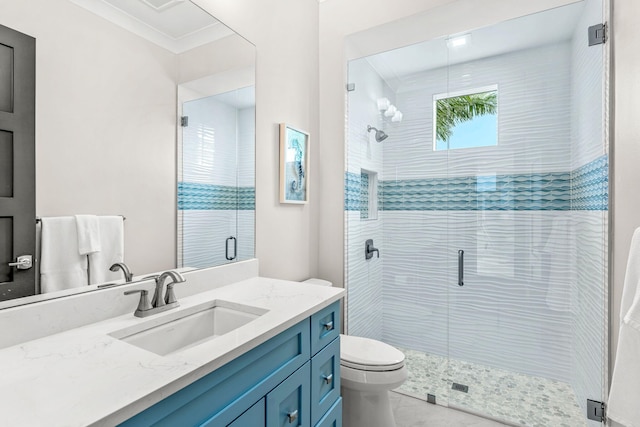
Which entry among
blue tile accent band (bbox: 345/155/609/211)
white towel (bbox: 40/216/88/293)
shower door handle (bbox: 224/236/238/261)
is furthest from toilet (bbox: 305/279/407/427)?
white towel (bbox: 40/216/88/293)

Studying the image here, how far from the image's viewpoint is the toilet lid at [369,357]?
5.30 ft

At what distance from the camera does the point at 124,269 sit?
117 cm

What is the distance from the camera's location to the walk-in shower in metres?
2.03

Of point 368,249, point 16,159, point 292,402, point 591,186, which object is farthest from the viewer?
point 368,249

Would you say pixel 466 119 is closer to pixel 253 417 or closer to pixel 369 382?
pixel 369 382

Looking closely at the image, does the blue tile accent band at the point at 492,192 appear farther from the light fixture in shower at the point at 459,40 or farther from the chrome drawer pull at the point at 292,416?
the chrome drawer pull at the point at 292,416

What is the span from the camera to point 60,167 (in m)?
0.98

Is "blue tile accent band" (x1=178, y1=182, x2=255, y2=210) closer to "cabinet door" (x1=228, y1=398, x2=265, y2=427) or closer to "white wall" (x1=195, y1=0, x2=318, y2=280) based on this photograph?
"white wall" (x1=195, y1=0, x2=318, y2=280)

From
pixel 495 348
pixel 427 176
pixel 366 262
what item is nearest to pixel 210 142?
pixel 366 262

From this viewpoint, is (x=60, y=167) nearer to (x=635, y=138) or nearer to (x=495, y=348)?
(x=635, y=138)

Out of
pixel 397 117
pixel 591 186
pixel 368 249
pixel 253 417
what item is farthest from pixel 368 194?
pixel 253 417

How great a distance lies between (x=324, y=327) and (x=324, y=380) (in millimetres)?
206

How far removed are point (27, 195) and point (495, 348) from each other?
2825mm

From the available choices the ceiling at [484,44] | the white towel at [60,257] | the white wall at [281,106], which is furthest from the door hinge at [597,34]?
the white towel at [60,257]
